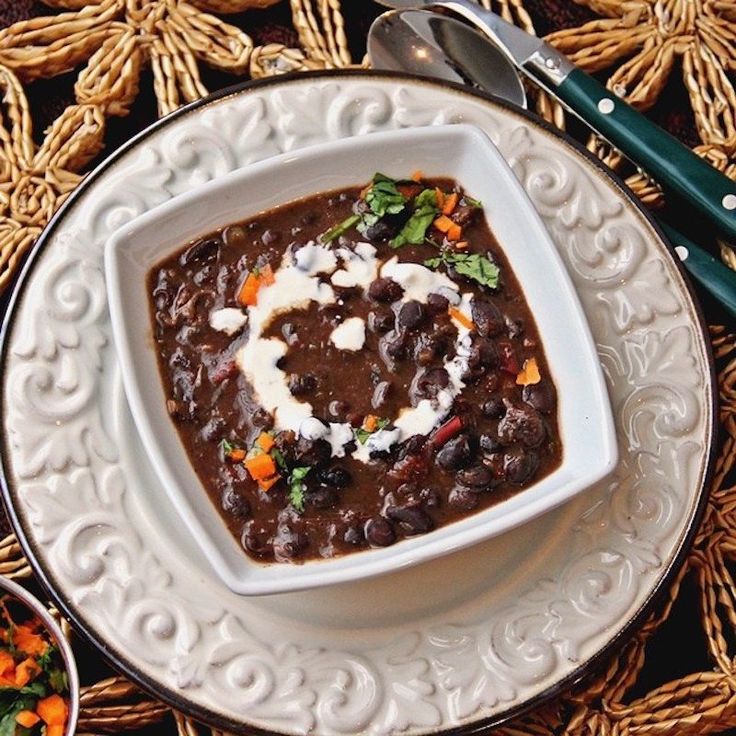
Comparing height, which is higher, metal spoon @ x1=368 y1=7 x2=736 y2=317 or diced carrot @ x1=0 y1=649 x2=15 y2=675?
metal spoon @ x1=368 y1=7 x2=736 y2=317

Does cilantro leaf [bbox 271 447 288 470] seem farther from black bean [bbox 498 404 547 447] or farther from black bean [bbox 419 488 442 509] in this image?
black bean [bbox 498 404 547 447]

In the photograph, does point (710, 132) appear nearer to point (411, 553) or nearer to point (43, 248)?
point (411, 553)

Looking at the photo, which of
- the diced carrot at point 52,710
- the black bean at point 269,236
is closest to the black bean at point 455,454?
the black bean at point 269,236

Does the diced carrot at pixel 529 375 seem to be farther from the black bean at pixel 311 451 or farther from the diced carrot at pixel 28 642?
the diced carrot at pixel 28 642

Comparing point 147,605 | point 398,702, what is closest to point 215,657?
point 147,605

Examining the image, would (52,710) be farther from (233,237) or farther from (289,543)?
(233,237)

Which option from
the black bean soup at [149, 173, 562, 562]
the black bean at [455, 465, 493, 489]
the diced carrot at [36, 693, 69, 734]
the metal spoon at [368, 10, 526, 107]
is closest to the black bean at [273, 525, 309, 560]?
the black bean soup at [149, 173, 562, 562]
